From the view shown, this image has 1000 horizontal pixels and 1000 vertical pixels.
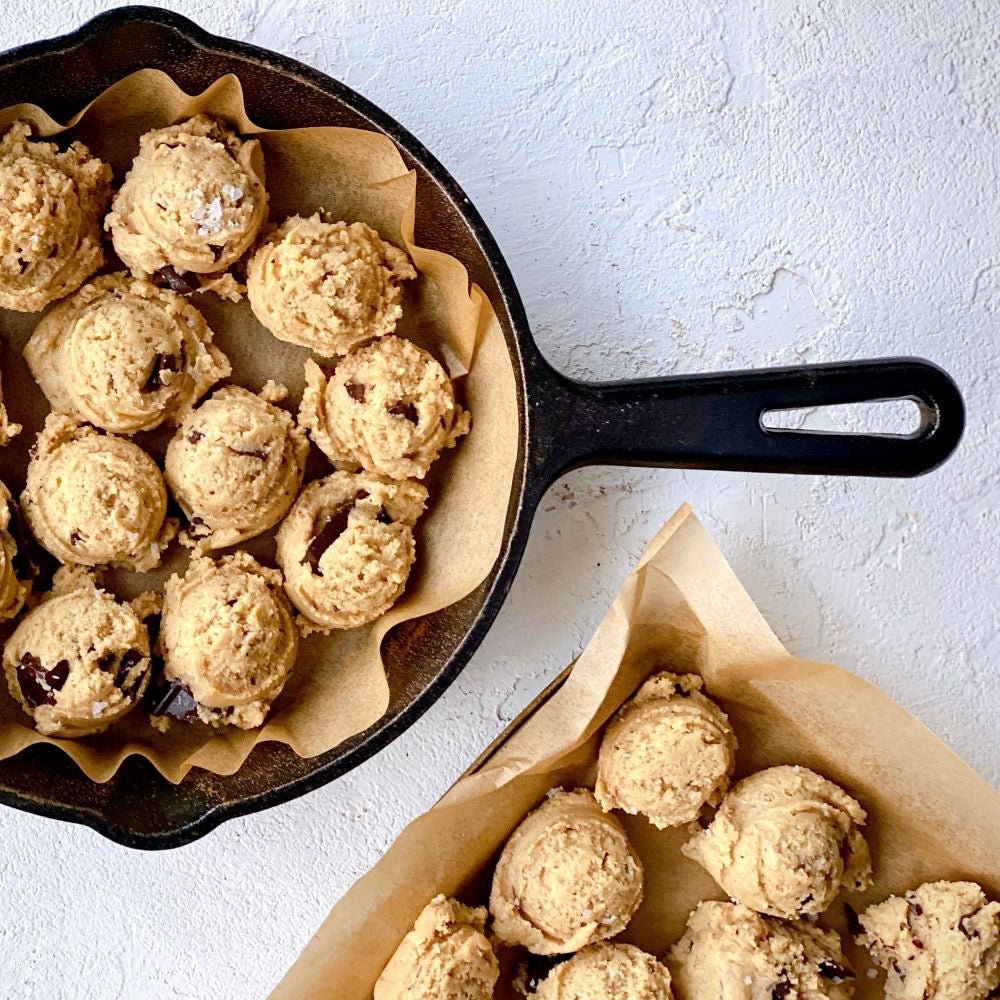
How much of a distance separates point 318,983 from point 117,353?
3.21 ft

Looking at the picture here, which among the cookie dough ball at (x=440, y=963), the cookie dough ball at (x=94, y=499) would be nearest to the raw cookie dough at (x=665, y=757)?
the cookie dough ball at (x=440, y=963)

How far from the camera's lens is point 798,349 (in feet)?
5.94

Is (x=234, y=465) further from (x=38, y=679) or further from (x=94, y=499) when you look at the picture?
(x=38, y=679)

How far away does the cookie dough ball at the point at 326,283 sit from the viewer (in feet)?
5.11

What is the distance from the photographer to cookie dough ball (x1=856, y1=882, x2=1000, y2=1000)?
5.23 ft

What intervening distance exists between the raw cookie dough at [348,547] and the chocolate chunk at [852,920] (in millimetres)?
880

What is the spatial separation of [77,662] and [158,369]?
1.46 ft

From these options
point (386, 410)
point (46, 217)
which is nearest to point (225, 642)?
point (386, 410)

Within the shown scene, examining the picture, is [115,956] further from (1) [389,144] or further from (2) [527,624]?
(1) [389,144]

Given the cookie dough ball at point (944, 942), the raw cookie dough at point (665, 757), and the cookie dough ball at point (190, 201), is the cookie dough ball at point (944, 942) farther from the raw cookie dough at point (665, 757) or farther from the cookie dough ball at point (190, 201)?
the cookie dough ball at point (190, 201)

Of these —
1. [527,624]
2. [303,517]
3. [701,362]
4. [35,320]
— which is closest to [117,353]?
[35,320]

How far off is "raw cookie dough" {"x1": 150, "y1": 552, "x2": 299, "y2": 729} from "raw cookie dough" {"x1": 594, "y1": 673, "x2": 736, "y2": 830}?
0.53 m

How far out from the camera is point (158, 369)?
1596 mm

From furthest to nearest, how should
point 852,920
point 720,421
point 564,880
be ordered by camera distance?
point 852,920 → point 564,880 → point 720,421
